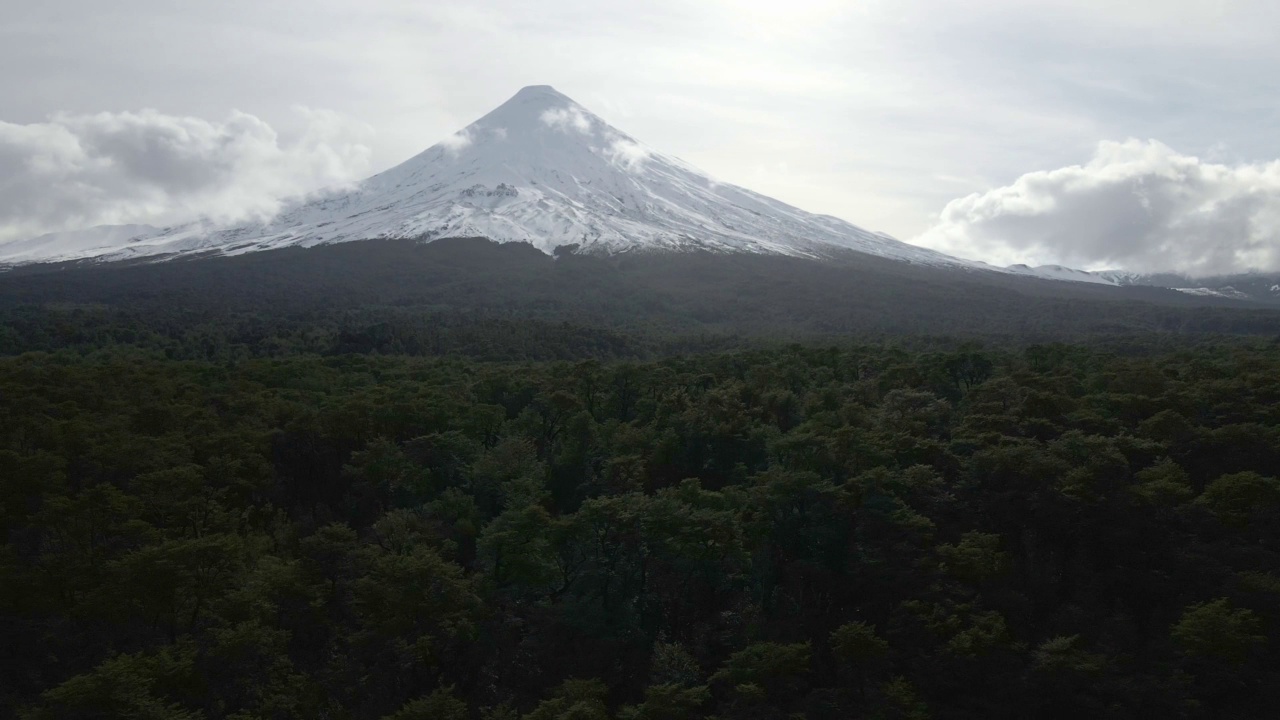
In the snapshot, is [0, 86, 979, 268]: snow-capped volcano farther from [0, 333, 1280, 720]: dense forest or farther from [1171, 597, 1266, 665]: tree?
[1171, 597, 1266, 665]: tree

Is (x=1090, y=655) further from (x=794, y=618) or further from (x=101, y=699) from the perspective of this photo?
(x=101, y=699)

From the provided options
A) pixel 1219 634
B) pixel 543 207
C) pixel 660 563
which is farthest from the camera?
pixel 543 207

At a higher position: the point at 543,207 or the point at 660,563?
the point at 543,207

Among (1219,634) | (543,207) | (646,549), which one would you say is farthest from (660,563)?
(543,207)

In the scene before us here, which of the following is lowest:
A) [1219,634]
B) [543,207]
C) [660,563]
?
[660,563]

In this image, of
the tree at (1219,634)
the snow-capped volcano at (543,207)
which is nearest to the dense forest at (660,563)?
the tree at (1219,634)

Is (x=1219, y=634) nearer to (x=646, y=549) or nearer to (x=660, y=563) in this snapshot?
(x=660, y=563)

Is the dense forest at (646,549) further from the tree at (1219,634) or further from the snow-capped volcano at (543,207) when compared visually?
the snow-capped volcano at (543,207)

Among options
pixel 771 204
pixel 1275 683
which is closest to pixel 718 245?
pixel 771 204
